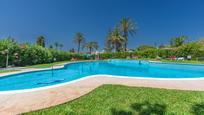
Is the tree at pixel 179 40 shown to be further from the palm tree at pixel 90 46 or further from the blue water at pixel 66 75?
the blue water at pixel 66 75

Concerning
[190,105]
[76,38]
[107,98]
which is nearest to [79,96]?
[107,98]

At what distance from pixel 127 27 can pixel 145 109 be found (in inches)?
1600

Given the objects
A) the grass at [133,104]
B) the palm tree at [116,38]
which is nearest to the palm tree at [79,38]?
the palm tree at [116,38]

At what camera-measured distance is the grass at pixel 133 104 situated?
3.89 metres

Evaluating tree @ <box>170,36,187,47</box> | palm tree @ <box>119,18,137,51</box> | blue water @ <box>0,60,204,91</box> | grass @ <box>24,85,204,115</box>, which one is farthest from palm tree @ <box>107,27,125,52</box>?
grass @ <box>24,85,204,115</box>

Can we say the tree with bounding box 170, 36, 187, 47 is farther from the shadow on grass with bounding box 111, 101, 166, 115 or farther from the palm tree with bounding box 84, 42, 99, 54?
the shadow on grass with bounding box 111, 101, 166, 115

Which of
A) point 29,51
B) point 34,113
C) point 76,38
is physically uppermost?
→ point 76,38

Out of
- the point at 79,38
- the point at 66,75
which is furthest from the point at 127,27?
the point at 66,75

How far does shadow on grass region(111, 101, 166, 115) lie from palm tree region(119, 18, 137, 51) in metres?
39.8

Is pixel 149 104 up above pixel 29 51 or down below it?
below

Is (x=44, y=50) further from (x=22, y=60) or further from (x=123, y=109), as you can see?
(x=123, y=109)

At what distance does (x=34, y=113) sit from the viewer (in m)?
3.77

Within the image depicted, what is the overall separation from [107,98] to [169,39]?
64.0 meters

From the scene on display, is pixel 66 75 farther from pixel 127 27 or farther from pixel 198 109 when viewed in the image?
pixel 127 27
